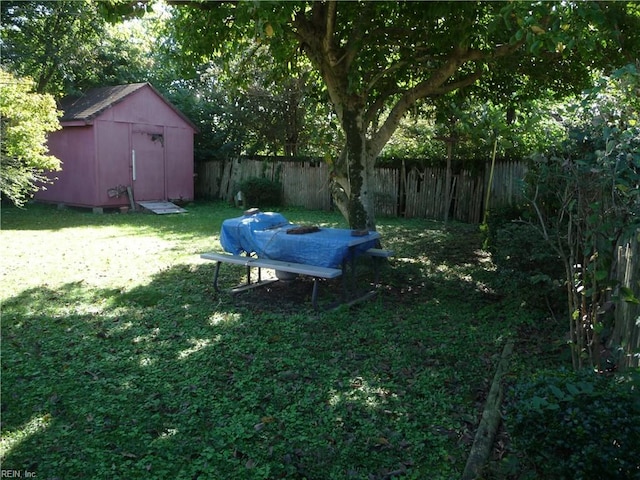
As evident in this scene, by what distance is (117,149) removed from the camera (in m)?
17.1

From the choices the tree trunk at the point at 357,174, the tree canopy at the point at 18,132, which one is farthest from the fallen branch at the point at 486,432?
the tree canopy at the point at 18,132

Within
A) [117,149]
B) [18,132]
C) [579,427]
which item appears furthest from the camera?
[117,149]

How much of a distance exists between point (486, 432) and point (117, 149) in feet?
53.8

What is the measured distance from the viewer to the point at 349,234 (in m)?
6.80

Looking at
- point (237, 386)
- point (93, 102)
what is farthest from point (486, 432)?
point (93, 102)

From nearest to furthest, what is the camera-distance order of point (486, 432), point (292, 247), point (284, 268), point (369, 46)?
1. point (486, 432)
2. point (284, 268)
3. point (292, 247)
4. point (369, 46)

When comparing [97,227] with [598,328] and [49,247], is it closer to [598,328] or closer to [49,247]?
[49,247]

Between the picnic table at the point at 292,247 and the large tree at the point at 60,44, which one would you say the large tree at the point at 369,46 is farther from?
the large tree at the point at 60,44

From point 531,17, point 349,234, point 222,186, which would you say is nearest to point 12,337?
point 349,234

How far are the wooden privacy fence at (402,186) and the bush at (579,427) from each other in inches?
377

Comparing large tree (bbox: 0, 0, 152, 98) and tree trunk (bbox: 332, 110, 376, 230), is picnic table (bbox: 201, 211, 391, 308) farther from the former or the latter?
large tree (bbox: 0, 0, 152, 98)

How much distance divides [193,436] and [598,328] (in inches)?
107

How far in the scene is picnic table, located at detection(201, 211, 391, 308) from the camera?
620 cm

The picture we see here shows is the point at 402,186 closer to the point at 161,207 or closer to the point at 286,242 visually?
the point at 161,207
